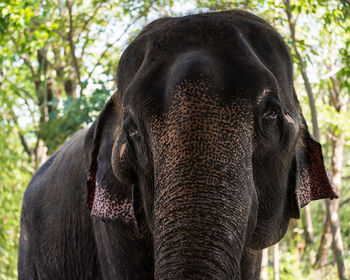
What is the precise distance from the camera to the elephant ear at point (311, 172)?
2.80 m

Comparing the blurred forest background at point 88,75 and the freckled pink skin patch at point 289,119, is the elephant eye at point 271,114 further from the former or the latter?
the blurred forest background at point 88,75

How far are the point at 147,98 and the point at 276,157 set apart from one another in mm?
555

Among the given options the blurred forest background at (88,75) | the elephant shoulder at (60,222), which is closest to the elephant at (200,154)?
the elephant shoulder at (60,222)

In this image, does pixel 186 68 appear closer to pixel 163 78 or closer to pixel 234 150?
pixel 163 78

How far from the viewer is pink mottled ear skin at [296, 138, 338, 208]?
2.82m

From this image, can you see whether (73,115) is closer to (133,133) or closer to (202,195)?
(133,133)

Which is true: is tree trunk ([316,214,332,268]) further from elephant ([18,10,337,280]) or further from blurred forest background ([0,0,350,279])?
elephant ([18,10,337,280])

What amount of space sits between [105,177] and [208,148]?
42.3 inches

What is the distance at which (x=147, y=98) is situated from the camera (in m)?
2.25

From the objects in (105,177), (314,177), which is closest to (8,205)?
(105,177)

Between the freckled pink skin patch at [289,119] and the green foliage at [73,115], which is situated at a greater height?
the green foliage at [73,115]

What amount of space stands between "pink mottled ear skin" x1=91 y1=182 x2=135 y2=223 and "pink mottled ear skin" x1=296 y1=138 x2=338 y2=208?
760 millimetres

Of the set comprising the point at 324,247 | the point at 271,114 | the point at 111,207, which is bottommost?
the point at 111,207

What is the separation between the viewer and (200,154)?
6.43ft
